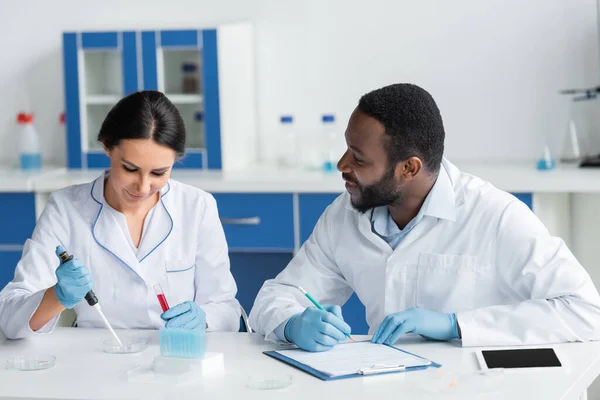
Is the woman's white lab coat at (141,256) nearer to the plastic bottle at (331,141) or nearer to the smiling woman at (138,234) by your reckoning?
the smiling woman at (138,234)

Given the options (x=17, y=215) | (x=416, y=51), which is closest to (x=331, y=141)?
(x=416, y=51)

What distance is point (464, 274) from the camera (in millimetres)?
1933

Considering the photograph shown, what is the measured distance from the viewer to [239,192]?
3188 mm

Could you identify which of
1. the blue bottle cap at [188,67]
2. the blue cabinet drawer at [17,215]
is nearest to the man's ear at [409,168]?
the blue bottle cap at [188,67]

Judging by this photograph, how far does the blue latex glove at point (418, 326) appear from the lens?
5.82 ft

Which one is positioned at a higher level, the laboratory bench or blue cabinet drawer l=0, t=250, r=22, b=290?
the laboratory bench

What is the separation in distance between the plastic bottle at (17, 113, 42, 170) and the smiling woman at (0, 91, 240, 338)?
1.48 m

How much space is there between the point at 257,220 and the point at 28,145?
3.69 feet

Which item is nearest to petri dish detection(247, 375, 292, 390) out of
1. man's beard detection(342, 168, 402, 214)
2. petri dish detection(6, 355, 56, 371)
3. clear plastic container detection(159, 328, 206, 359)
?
clear plastic container detection(159, 328, 206, 359)

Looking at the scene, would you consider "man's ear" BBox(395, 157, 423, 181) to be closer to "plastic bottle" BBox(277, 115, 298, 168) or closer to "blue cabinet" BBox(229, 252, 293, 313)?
"blue cabinet" BBox(229, 252, 293, 313)

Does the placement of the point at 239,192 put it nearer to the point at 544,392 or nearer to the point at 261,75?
the point at 261,75

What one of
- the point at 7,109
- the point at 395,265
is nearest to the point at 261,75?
the point at 7,109

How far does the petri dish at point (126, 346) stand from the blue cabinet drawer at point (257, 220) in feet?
4.33

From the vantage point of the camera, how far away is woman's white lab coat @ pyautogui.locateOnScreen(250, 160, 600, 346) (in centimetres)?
177
